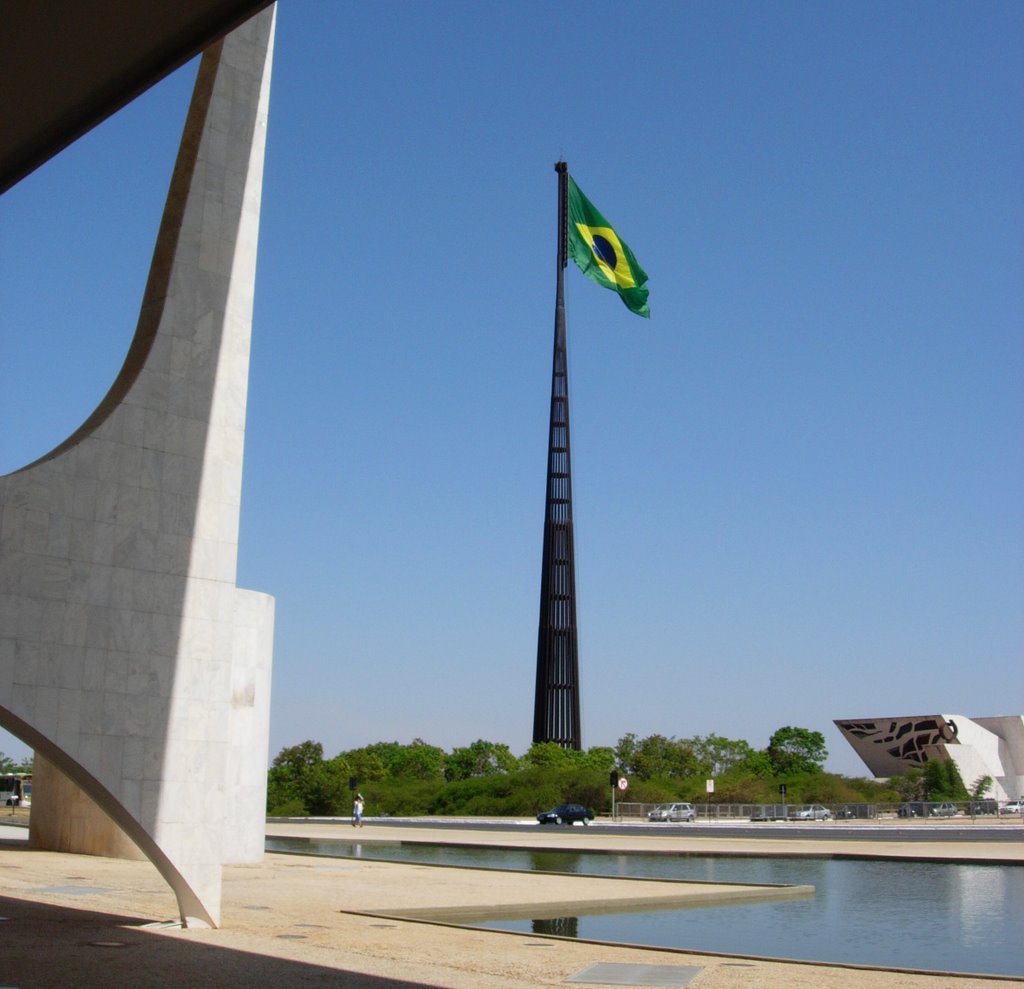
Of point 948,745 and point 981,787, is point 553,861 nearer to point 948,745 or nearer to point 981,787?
point 981,787

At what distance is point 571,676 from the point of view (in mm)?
80000

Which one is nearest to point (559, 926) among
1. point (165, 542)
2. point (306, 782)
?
point (165, 542)

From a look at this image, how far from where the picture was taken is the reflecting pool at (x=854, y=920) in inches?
520

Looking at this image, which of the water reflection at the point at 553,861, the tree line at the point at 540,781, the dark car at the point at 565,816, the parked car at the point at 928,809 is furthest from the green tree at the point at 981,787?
the water reflection at the point at 553,861

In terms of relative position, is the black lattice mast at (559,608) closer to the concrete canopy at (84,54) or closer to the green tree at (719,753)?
the green tree at (719,753)

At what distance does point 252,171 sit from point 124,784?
7.29 metres

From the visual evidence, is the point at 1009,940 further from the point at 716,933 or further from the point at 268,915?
the point at 268,915

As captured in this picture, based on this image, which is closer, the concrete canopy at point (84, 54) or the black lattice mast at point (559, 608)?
the concrete canopy at point (84, 54)

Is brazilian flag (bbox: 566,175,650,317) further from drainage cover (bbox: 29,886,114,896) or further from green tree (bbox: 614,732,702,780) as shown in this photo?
green tree (bbox: 614,732,702,780)

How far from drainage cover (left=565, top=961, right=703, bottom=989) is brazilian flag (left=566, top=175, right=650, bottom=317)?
34652 millimetres

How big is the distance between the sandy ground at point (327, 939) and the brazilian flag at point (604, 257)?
26.7 metres

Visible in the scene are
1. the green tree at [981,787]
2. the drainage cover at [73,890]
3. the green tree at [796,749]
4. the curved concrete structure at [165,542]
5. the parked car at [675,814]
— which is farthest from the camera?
the green tree at [796,749]

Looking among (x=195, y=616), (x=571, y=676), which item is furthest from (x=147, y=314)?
(x=571, y=676)

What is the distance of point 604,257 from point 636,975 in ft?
122
